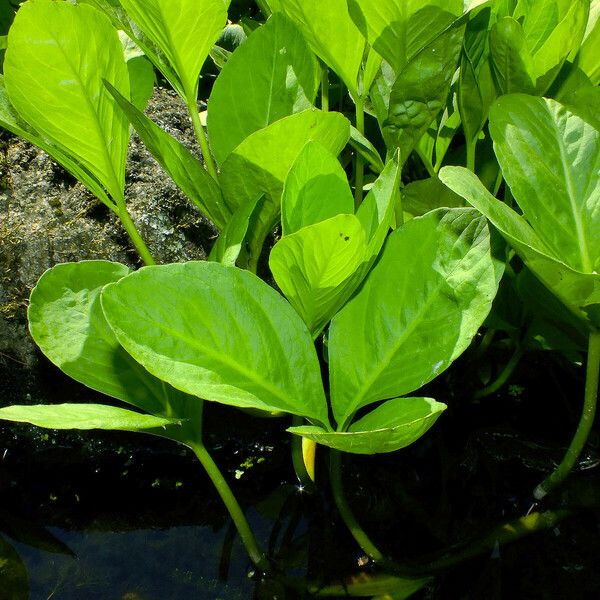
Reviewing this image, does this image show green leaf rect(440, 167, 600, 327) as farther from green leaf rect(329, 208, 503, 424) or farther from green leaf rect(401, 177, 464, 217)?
green leaf rect(401, 177, 464, 217)

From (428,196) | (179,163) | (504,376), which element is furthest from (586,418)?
(179,163)

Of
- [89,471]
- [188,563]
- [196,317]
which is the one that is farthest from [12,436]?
[196,317]

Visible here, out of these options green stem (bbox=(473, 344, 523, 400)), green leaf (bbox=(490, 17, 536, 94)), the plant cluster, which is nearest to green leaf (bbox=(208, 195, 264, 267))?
the plant cluster

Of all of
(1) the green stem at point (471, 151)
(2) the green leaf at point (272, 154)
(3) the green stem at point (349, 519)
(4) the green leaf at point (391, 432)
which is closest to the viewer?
(4) the green leaf at point (391, 432)

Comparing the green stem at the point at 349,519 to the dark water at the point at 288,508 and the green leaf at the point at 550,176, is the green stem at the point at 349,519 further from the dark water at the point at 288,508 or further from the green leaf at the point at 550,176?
the green leaf at the point at 550,176

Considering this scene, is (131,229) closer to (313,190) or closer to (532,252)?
(313,190)

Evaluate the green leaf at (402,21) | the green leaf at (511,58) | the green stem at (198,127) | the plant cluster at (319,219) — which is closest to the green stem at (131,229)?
the plant cluster at (319,219)
